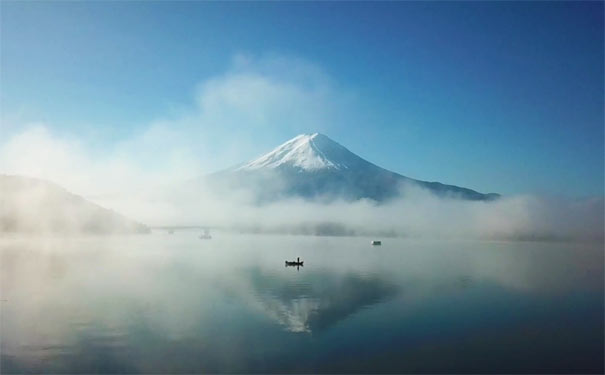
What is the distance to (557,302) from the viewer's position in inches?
848

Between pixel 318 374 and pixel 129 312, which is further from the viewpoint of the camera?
pixel 129 312

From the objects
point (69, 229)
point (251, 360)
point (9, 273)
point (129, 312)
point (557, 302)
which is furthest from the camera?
point (69, 229)

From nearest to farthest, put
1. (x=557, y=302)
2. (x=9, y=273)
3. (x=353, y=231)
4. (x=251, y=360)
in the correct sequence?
1. (x=251, y=360)
2. (x=557, y=302)
3. (x=9, y=273)
4. (x=353, y=231)

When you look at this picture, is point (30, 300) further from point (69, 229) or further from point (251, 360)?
point (69, 229)

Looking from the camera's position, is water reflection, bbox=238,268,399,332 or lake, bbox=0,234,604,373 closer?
lake, bbox=0,234,604,373

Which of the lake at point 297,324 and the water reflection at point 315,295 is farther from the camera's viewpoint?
the water reflection at point 315,295

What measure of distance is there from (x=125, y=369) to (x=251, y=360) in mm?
2977

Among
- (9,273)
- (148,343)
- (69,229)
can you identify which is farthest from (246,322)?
(69,229)

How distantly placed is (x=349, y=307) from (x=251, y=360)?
7.84 m

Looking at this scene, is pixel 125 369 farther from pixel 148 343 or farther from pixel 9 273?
pixel 9 273

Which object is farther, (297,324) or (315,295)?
(315,295)

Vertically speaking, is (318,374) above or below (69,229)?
below

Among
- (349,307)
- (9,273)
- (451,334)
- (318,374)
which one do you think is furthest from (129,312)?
(9,273)

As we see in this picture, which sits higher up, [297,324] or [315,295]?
[315,295]
